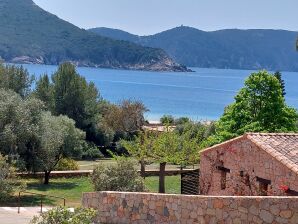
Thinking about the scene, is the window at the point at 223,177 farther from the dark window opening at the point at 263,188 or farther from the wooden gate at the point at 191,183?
the wooden gate at the point at 191,183

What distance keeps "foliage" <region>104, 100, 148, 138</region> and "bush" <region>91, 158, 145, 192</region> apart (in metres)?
41.3

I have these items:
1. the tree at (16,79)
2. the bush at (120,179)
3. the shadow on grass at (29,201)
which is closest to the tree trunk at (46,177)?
the shadow on grass at (29,201)

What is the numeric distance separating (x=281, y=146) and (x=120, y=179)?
7835 millimetres

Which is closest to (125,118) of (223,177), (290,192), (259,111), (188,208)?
(259,111)

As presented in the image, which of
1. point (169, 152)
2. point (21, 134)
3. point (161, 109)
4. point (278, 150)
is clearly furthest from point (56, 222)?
point (161, 109)

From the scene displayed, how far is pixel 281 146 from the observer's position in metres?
18.1

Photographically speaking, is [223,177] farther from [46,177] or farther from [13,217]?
[46,177]

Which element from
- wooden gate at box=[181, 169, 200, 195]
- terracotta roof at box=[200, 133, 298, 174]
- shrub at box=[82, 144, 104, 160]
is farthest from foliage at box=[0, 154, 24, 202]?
shrub at box=[82, 144, 104, 160]

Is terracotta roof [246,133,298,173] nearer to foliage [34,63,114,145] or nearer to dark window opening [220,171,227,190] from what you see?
dark window opening [220,171,227,190]

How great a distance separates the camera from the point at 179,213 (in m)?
13.7

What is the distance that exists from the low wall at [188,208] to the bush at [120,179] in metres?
6.60

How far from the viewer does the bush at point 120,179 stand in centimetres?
2309

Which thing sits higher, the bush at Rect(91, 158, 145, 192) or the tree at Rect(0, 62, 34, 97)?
the tree at Rect(0, 62, 34, 97)

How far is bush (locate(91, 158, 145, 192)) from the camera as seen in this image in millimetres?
23094
